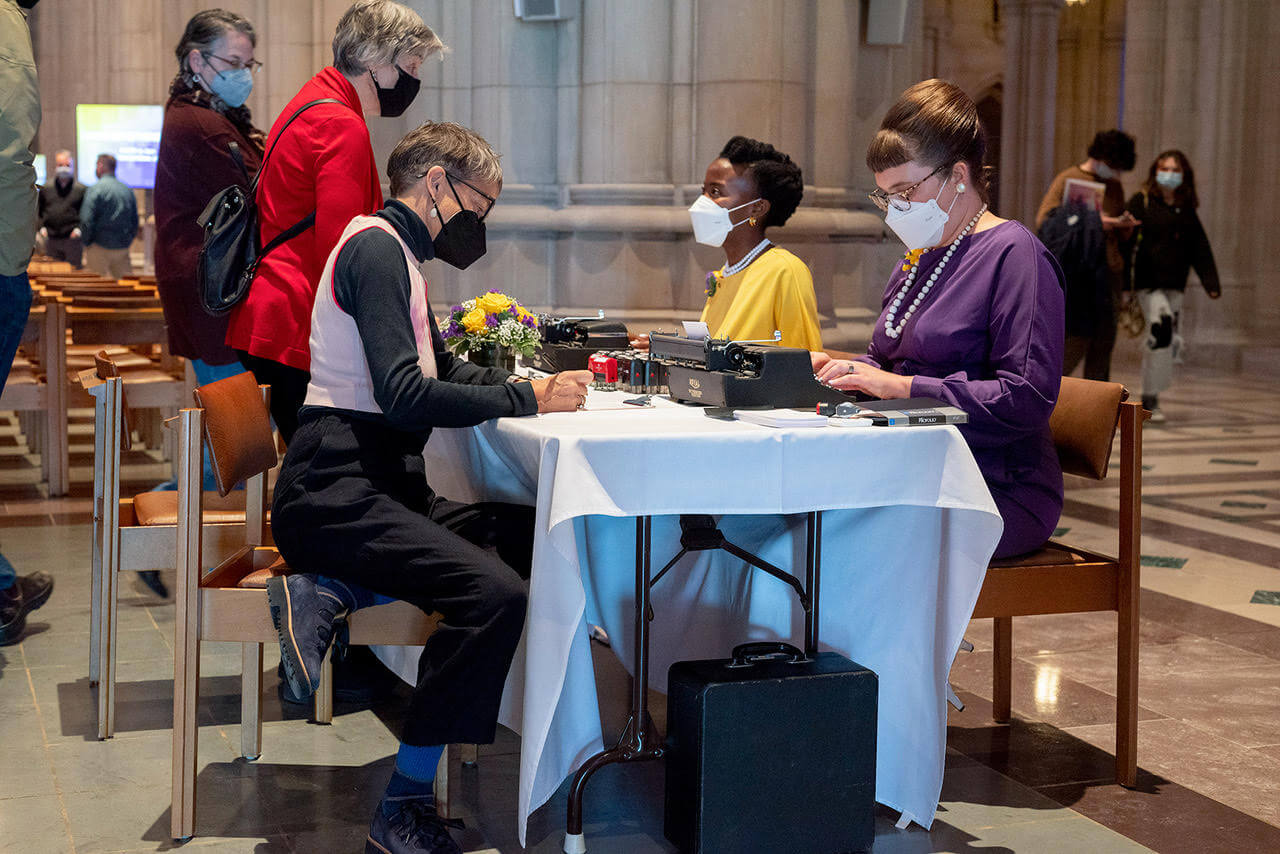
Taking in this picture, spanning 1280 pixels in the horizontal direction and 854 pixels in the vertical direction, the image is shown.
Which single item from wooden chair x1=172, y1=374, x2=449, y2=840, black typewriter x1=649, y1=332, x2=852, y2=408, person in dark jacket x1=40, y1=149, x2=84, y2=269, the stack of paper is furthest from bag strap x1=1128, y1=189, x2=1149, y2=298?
person in dark jacket x1=40, y1=149, x2=84, y2=269

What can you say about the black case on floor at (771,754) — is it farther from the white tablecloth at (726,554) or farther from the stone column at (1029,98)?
the stone column at (1029,98)

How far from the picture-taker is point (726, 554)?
3438mm

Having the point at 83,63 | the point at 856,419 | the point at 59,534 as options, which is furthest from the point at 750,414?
the point at 83,63

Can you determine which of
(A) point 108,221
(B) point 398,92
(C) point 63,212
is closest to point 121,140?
(A) point 108,221

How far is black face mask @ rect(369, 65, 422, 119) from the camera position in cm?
411

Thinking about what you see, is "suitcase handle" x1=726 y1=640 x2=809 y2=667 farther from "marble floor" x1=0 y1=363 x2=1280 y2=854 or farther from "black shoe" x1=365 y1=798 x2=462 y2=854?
"black shoe" x1=365 y1=798 x2=462 y2=854

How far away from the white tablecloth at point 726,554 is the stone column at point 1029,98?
1420 cm

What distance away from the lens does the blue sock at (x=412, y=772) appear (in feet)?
9.48

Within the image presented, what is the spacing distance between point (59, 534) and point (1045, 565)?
4422 millimetres

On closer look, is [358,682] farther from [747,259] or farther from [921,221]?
[921,221]

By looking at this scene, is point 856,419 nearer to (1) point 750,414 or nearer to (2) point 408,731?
(1) point 750,414

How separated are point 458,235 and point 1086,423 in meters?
1.58

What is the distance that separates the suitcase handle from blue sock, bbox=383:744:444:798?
2.05 feet

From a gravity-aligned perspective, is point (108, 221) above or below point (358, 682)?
above
